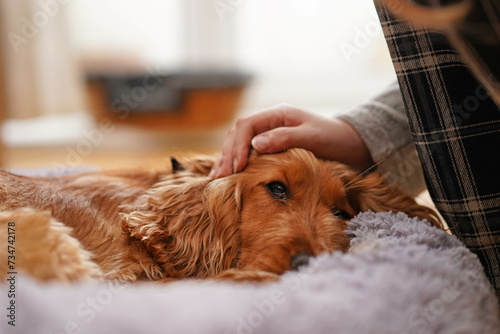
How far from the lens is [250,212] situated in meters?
1.67

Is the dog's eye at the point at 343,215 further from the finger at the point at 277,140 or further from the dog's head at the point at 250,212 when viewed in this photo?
the finger at the point at 277,140

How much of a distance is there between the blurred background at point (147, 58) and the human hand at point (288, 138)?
4.22 meters

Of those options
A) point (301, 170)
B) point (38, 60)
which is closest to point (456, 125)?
point (301, 170)

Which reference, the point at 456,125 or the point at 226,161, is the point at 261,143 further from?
the point at 456,125

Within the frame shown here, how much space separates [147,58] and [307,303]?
6385mm

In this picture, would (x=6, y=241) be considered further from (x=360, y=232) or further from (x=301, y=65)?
(x=301, y=65)

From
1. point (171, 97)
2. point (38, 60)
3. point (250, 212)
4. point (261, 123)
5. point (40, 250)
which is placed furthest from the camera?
point (38, 60)

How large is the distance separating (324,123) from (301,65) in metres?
5.55

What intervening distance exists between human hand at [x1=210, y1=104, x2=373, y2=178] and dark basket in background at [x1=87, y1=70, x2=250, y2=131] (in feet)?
13.0

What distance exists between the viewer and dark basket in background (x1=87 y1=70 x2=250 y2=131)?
5848mm

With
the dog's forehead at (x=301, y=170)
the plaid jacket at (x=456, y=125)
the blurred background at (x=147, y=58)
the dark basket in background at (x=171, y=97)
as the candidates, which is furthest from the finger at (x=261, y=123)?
the blurred background at (x=147, y=58)

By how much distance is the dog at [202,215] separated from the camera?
56.1 inches

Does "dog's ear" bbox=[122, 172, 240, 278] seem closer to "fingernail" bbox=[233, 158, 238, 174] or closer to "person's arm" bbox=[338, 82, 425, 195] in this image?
"fingernail" bbox=[233, 158, 238, 174]

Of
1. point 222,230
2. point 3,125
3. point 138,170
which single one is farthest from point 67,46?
point 222,230
